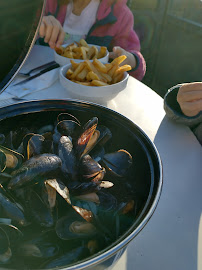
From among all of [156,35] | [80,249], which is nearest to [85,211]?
[80,249]

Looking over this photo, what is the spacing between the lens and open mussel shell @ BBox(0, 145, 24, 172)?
639 millimetres

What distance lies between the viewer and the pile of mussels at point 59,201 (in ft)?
1.73

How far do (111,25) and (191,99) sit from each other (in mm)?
1321

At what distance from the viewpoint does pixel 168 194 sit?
2.56 ft

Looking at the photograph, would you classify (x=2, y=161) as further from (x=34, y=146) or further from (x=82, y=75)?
(x=82, y=75)

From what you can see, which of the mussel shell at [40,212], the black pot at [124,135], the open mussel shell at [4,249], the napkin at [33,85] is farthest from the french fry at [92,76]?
the open mussel shell at [4,249]

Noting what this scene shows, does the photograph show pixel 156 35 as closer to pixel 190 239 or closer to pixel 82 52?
pixel 82 52

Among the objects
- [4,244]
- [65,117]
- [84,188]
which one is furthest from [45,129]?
[4,244]

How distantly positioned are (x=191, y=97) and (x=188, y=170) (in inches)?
14.1

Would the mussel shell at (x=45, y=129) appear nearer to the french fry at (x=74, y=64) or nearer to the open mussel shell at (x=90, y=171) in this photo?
the open mussel shell at (x=90, y=171)

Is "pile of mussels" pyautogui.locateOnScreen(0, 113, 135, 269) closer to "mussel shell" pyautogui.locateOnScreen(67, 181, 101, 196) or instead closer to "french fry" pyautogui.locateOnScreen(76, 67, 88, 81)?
"mussel shell" pyautogui.locateOnScreen(67, 181, 101, 196)

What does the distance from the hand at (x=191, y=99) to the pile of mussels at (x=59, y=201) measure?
487 mm

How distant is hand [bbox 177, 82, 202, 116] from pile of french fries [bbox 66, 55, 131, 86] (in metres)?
0.28

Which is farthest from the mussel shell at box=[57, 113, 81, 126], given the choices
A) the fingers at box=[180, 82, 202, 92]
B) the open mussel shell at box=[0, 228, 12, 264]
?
the fingers at box=[180, 82, 202, 92]
